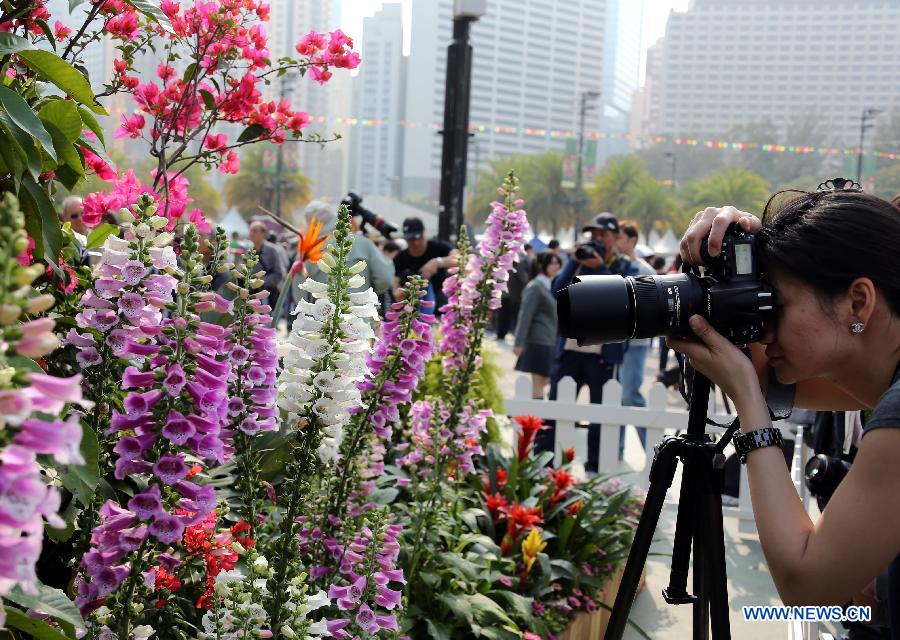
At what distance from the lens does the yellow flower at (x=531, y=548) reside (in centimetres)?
315

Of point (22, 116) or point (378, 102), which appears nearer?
point (22, 116)

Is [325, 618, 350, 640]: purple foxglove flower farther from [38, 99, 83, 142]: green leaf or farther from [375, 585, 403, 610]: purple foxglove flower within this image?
[38, 99, 83, 142]: green leaf

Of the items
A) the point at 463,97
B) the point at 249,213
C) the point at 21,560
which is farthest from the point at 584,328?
the point at 249,213

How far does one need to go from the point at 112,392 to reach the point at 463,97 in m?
5.39

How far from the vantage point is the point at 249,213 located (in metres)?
65.6

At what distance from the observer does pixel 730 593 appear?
441 centimetres

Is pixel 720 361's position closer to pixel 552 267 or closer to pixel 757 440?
pixel 757 440

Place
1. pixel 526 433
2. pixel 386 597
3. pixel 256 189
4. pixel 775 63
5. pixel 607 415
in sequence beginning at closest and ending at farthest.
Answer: pixel 386 597 < pixel 526 433 < pixel 607 415 < pixel 256 189 < pixel 775 63

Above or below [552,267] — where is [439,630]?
below

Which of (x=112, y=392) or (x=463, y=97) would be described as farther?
(x=463, y=97)

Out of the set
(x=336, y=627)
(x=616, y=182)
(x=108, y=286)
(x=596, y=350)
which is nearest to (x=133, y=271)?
(x=108, y=286)

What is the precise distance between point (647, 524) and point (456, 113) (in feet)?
17.1

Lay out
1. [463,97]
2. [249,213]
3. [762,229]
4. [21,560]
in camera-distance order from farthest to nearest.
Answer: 1. [249,213]
2. [463,97]
3. [762,229]
4. [21,560]

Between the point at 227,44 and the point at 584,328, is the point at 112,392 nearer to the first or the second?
the point at 584,328
